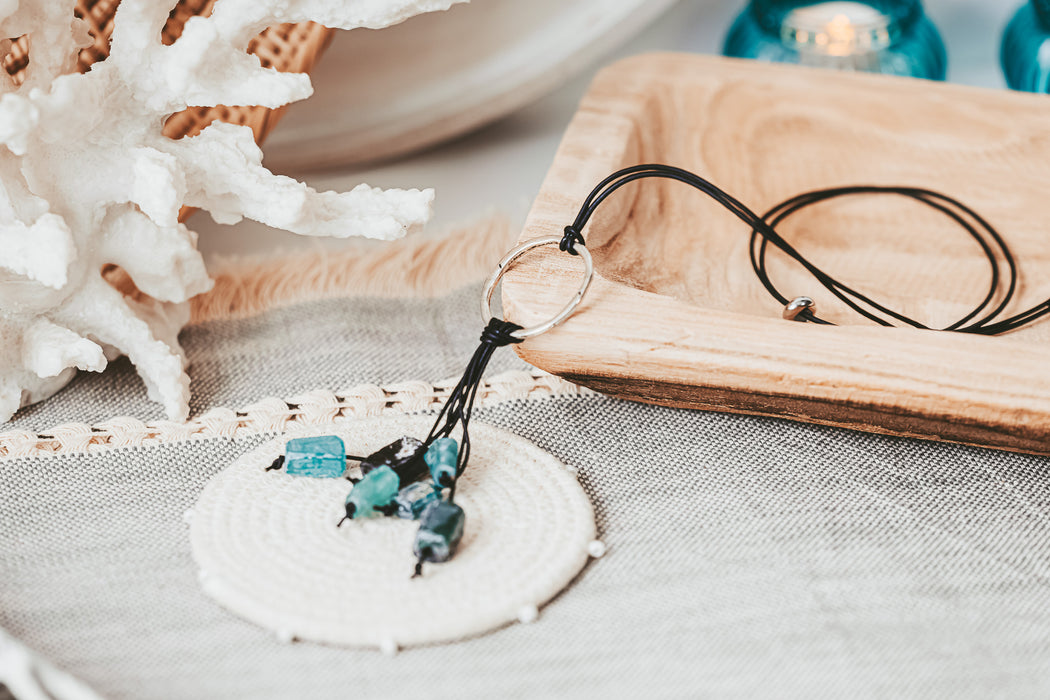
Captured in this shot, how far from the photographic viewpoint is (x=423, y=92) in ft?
2.96

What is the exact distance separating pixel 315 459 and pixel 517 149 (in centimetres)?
54

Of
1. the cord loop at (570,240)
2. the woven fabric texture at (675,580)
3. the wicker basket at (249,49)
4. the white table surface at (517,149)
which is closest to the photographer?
the woven fabric texture at (675,580)

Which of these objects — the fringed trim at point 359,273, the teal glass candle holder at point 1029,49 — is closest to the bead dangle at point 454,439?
the fringed trim at point 359,273

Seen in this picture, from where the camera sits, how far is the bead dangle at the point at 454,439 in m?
0.43

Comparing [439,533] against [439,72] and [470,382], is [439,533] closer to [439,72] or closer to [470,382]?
[470,382]

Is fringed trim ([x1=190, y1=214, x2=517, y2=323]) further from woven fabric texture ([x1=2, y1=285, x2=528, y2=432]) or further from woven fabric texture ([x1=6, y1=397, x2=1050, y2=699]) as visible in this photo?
woven fabric texture ([x1=6, y1=397, x2=1050, y2=699])

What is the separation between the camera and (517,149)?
0.93 metres

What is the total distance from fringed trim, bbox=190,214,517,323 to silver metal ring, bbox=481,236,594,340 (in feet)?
0.58

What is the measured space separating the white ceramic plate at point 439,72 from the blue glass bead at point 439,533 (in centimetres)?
55

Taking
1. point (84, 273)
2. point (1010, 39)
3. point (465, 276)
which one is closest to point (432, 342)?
point (465, 276)

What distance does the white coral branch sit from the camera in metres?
0.46

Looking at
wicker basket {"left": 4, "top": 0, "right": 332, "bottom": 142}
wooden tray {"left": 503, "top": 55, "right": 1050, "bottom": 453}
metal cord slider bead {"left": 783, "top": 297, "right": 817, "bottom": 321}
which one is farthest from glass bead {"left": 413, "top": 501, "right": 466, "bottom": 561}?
wicker basket {"left": 4, "top": 0, "right": 332, "bottom": 142}

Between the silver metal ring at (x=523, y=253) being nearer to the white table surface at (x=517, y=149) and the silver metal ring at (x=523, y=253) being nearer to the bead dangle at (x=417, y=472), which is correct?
the bead dangle at (x=417, y=472)

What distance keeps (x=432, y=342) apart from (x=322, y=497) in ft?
0.61
